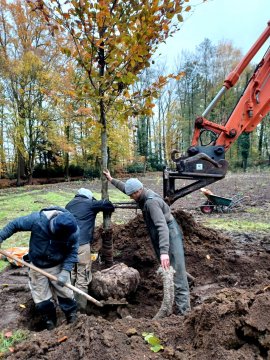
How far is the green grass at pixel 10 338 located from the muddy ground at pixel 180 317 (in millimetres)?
111

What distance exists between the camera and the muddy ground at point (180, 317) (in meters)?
2.95

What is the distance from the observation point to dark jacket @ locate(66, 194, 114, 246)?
17.4 ft

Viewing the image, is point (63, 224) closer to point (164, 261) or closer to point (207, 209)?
point (164, 261)

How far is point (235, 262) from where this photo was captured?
6383 mm

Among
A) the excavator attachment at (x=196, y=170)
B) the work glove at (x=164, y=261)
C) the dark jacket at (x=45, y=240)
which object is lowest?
the work glove at (x=164, y=261)

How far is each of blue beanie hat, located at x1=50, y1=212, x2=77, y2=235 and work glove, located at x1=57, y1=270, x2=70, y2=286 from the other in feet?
1.79

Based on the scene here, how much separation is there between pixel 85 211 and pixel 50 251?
1.12 m

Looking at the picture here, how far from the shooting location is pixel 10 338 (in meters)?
3.72

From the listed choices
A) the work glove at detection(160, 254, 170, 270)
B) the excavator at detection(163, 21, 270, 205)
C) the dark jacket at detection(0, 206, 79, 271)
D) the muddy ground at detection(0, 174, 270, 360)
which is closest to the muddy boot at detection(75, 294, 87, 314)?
the muddy ground at detection(0, 174, 270, 360)

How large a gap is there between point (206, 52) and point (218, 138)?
3946cm

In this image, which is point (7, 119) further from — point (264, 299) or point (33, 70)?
point (264, 299)

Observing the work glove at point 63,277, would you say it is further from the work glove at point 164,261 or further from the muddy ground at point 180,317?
the work glove at point 164,261

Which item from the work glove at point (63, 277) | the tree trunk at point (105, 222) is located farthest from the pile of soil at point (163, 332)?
the tree trunk at point (105, 222)

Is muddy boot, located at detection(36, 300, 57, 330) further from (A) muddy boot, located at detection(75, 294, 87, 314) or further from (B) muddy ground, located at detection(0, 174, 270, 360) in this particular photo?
(A) muddy boot, located at detection(75, 294, 87, 314)
